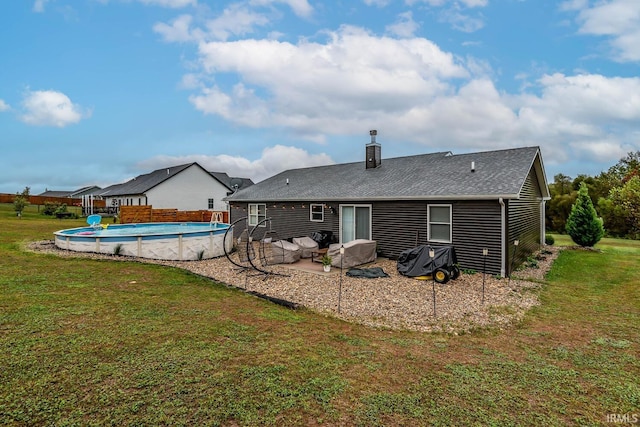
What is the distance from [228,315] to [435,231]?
7.55 metres

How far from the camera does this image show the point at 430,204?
10711 mm

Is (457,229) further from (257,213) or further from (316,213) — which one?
(257,213)

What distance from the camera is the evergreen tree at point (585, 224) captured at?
1496cm

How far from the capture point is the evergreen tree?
49.1 ft

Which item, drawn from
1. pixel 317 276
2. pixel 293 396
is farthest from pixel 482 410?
pixel 317 276

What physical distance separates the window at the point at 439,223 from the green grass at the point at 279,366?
13.4 feet

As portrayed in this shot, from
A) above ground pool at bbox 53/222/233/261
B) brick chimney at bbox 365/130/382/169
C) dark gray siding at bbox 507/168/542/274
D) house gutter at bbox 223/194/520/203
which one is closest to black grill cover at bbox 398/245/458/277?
house gutter at bbox 223/194/520/203

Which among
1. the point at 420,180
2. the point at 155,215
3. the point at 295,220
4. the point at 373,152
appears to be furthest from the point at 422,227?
the point at 155,215

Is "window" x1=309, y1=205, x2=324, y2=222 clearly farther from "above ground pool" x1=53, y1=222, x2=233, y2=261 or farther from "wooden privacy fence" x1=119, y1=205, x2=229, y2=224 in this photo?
"wooden privacy fence" x1=119, y1=205, x2=229, y2=224

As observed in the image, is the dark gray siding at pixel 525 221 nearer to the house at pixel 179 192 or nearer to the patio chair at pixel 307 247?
the patio chair at pixel 307 247

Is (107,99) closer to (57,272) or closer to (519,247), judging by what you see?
(57,272)

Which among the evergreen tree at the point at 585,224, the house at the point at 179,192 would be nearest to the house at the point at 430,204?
the evergreen tree at the point at 585,224

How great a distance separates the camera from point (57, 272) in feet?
26.3

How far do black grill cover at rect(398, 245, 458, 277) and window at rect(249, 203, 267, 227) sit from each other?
8.86 m
